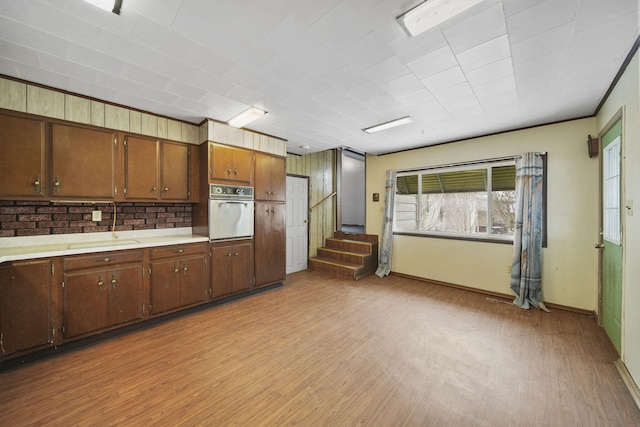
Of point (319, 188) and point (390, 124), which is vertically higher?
point (390, 124)

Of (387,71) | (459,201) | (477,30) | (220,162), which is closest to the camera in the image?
(477,30)

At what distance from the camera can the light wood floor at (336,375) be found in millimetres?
1621

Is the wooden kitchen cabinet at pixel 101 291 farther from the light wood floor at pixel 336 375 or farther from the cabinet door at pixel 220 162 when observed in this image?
the cabinet door at pixel 220 162

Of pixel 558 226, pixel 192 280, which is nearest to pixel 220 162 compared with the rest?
pixel 192 280

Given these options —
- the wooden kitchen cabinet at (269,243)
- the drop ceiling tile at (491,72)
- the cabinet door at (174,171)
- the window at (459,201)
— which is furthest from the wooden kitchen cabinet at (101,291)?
the window at (459,201)

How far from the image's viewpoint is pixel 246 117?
324cm

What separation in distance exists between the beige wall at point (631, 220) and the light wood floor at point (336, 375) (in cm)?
33

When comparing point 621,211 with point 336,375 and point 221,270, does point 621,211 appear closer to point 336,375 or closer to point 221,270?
point 336,375

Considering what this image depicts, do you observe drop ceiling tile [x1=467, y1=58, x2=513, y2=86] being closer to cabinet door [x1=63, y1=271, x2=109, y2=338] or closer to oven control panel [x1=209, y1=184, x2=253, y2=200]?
oven control panel [x1=209, y1=184, x2=253, y2=200]

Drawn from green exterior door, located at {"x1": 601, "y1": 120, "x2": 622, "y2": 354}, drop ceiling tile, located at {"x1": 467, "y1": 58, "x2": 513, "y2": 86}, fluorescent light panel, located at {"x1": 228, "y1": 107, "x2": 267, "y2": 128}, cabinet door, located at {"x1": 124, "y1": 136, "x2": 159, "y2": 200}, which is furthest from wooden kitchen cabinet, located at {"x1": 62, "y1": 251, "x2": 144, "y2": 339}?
green exterior door, located at {"x1": 601, "y1": 120, "x2": 622, "y2": 354}

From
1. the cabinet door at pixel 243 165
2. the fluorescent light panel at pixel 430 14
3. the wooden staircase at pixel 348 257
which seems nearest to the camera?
the fluorescent light panel at pixel 430 14

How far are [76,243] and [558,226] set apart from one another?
613 centimetres

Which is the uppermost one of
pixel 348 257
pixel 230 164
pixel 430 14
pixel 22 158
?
pixel 430 14

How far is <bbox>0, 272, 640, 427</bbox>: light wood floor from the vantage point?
5.32 feet
